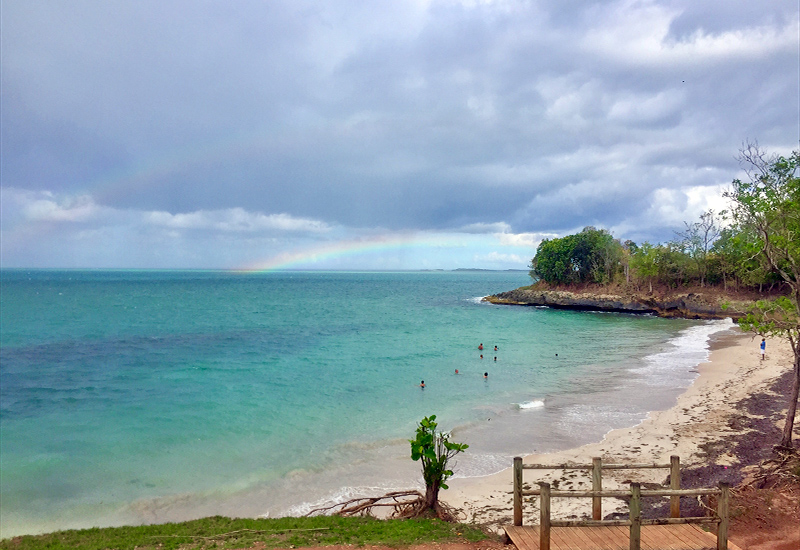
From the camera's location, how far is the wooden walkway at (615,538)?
7414mm

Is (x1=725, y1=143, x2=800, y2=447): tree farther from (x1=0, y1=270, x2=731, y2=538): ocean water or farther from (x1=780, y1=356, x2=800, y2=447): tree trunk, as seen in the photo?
(x1=0, y1=270, x2=731, y2=538): ocean water

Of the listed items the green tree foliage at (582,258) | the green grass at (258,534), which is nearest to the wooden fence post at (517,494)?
the green grass at (258,534)

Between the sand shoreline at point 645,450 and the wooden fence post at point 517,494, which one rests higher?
the wooden fence post at point 517,494

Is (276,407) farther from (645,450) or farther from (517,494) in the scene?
(517,494)

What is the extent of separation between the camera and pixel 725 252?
2311 inches

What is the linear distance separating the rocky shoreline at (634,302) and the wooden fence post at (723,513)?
5278cm

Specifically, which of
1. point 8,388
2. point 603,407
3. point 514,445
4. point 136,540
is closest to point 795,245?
point 514,445

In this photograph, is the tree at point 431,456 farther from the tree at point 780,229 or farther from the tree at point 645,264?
the tree at point 645,264

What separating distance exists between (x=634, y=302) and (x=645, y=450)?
2234 inches

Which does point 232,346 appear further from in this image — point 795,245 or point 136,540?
point 795,245

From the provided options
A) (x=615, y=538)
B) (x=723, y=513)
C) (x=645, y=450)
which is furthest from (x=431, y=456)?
(x=645, y=450)

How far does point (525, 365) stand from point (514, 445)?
15573mm

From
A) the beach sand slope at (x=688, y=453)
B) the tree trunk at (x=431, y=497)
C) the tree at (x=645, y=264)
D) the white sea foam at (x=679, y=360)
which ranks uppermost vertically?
the tree at (x=645, y=264)

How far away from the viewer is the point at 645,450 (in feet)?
50.5
